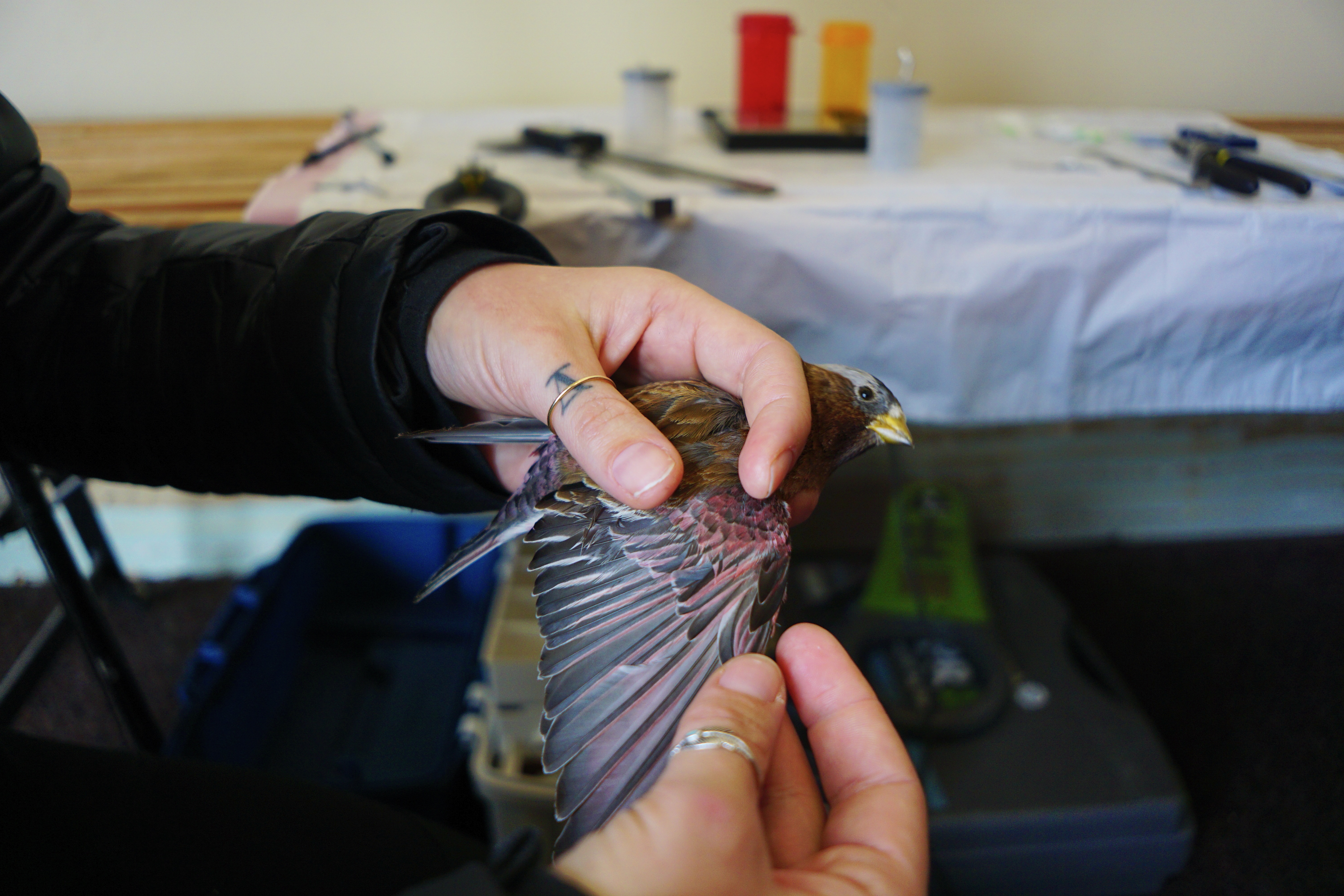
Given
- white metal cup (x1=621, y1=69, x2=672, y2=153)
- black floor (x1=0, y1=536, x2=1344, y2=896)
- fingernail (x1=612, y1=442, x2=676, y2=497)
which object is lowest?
black floor (x1=0, y1=536, x2=1344, y2=896)

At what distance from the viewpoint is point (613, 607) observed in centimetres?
60

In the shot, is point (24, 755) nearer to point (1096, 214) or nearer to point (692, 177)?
point (692, 177)

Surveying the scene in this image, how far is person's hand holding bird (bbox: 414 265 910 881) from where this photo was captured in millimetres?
565

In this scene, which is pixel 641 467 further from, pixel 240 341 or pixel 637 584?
pixel 240 341

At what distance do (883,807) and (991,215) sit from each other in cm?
82

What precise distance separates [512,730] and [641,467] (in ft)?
2.86

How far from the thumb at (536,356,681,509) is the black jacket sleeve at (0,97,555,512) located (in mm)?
161

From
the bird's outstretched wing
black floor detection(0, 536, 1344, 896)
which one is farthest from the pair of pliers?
the bird's outstretched wing

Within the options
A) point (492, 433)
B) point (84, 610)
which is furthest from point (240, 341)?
point (84, 610)

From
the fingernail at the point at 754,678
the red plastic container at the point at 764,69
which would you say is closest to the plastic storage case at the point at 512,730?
the fingernail at the point at 754,678

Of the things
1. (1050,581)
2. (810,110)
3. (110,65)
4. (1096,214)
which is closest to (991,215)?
(1096,214)

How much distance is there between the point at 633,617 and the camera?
23.5 inches

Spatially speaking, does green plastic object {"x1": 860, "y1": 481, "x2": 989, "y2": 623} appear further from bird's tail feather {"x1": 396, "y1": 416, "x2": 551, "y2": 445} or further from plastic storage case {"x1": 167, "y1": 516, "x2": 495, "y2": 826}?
bird's tail feather {"x1": 396, "y1": 416, "x2": 551, "y2": 445}

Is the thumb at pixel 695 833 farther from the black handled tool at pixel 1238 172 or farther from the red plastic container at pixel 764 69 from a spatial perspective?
the red plastic container at pixel 764 69
